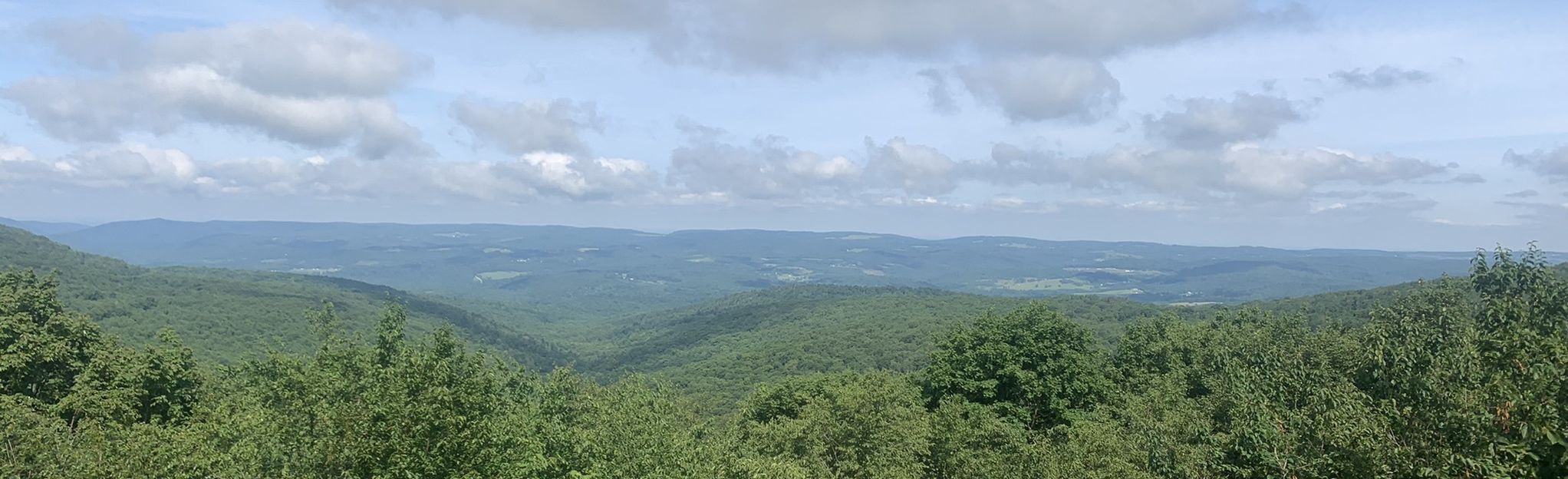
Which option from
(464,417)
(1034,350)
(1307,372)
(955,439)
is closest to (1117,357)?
(1034,350)

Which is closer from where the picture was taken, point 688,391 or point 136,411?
point 136,411

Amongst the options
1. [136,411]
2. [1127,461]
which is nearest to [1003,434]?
[1127,461]

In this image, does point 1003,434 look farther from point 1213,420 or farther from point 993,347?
point 993,347

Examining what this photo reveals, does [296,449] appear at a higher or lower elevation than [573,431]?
higher

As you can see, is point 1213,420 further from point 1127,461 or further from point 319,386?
point 319,386

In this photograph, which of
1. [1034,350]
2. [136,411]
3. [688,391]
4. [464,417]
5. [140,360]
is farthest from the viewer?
[688,391]

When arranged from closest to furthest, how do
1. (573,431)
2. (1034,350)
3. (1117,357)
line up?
(573,431) < (1034,350) < (1117,357)

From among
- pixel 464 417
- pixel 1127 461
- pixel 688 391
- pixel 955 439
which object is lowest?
pixel 688 391
